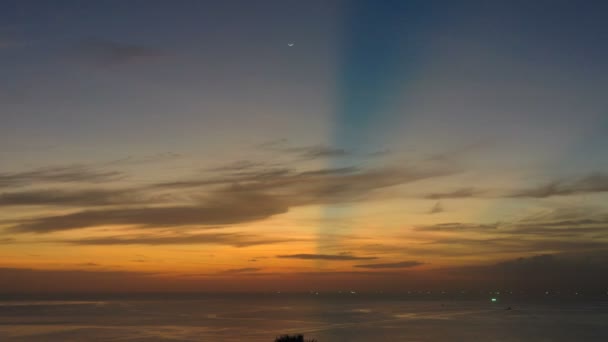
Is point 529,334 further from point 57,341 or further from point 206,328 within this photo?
point 57,341

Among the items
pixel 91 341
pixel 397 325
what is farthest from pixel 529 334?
pixel 91 341

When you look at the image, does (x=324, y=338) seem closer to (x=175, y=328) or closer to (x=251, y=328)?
(x=251, y=328)

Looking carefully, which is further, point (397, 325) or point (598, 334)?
point (397, 325)

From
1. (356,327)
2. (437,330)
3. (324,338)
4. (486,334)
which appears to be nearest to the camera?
(324,338)

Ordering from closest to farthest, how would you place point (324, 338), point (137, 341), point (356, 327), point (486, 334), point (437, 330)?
1. point (137, 341)
2. point (324, 338)
3. point (486, 334)
4. point (437, 330)
5. point (356, 327)

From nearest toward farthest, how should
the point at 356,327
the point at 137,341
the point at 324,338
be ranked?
the point at 137,341
the point at 324,338
the point at 356,327

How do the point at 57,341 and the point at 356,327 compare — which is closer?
the point at 57,341

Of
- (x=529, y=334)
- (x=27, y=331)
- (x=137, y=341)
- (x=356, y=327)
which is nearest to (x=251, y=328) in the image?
(x=356, y=327)

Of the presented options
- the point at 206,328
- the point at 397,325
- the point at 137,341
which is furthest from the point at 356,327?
the point at 137,341

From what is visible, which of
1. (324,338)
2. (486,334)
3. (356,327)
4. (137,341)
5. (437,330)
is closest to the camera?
(137,341)
